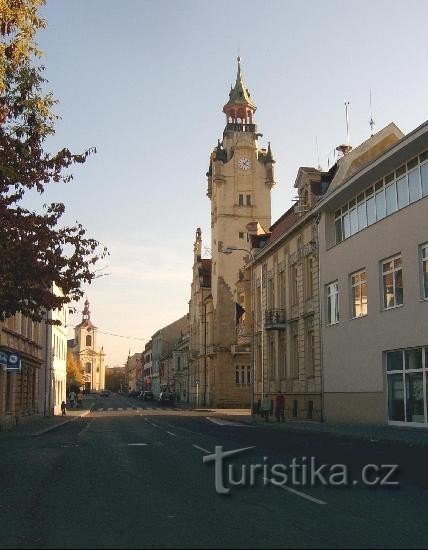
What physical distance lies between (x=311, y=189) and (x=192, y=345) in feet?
170

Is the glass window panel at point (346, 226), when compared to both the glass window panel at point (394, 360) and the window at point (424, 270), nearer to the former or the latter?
the glass window panel at point (394, 360)

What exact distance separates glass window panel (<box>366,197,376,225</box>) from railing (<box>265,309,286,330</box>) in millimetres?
13283

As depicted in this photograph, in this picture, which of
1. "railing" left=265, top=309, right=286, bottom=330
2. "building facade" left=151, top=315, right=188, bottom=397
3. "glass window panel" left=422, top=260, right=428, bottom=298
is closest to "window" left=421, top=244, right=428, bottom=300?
"glass window panel" left=422, top=260, right=428, bottom=298

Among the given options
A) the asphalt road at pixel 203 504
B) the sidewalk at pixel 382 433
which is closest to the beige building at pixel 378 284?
the sidewalk at pixel 382 433

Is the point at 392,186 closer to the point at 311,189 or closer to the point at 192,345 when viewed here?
the point at 311,189

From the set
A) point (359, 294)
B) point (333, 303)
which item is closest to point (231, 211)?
point (333, 303)

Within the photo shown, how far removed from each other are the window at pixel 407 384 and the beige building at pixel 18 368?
50.8 feet

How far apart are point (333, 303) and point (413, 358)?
8249 mm

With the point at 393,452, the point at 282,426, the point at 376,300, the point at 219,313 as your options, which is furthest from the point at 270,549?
the point at 219,313

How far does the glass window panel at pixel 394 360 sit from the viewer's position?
26422 millimetres

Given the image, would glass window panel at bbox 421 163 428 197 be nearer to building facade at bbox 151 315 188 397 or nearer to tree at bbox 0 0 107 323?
tree at bbox 0 0 107 323

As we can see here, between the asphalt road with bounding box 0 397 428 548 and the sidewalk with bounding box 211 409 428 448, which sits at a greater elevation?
the asphalt road with bounding box 0 397 428 548

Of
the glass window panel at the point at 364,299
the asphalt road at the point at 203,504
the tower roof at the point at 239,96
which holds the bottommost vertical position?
the asphalt road at the point at 203,504

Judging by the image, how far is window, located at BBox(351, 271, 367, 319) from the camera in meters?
29.7
